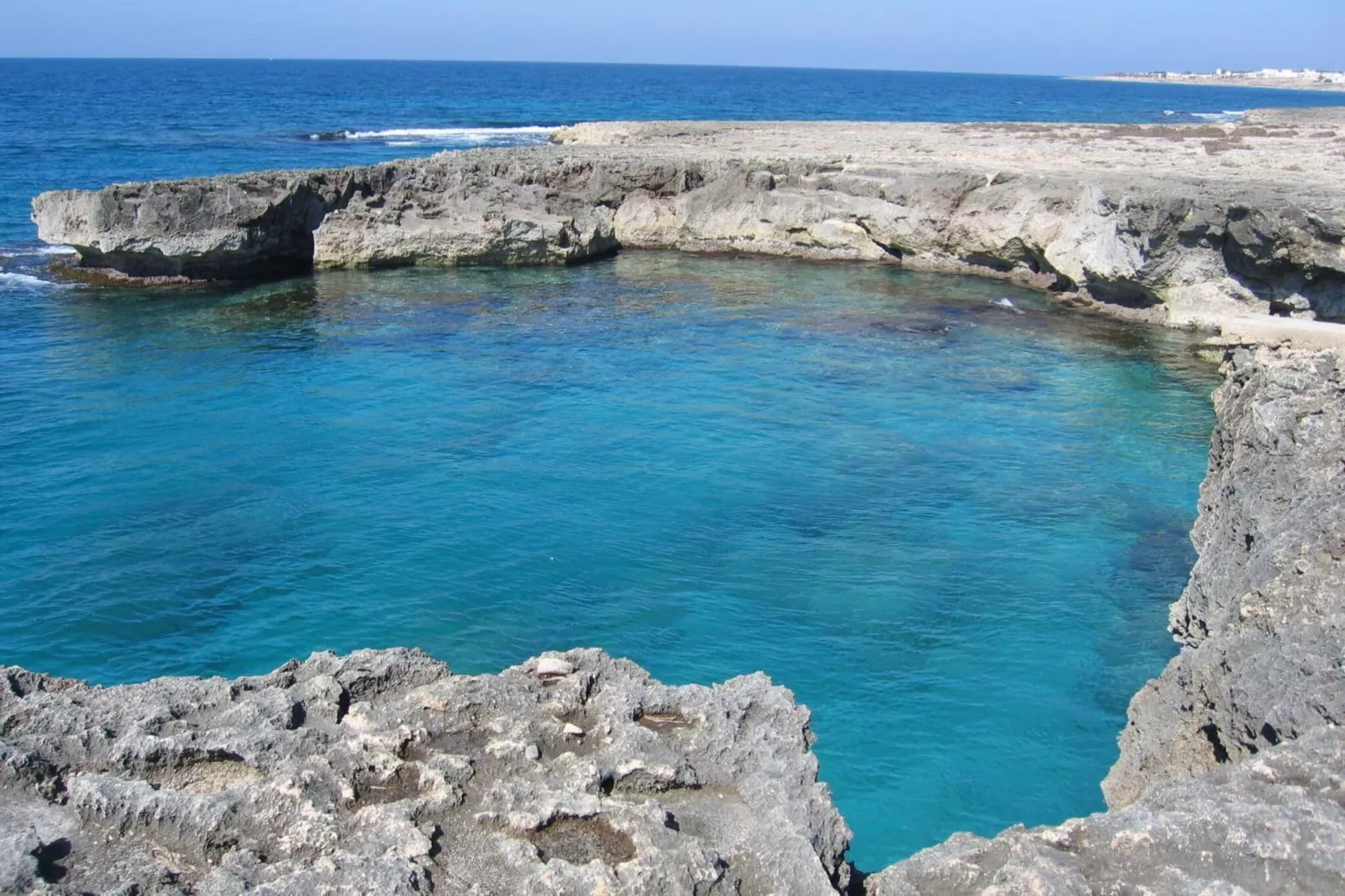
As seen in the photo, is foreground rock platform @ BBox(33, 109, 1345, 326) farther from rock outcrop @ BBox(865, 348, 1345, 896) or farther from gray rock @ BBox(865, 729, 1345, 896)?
gray rock @ BBox(865, 729, 1345, 896)

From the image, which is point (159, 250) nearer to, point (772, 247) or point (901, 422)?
point (772, 247)

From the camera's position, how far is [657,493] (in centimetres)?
1734

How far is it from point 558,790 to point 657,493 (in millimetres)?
11250

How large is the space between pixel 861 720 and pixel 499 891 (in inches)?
277

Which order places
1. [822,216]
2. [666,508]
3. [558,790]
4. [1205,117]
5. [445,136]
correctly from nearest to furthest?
[558,790], [666,508], [822,216], [445,136], [1205,117]

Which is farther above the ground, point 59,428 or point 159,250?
point 159,250

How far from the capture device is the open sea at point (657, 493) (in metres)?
12.6

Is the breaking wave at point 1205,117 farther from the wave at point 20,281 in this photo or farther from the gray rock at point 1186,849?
the gray rock at point 1186,849

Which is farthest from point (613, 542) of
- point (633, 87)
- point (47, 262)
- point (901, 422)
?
point (633, 87)

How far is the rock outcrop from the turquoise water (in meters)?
2.30

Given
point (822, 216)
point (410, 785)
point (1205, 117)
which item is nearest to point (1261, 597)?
point (410, 785)

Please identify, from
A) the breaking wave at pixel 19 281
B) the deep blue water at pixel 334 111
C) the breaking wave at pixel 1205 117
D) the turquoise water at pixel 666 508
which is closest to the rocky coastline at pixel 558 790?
the turquoise water at pixel 666 508

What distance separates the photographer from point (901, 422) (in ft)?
68.0

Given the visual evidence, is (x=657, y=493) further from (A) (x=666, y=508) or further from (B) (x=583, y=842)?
(B) (x=583, y=842)
